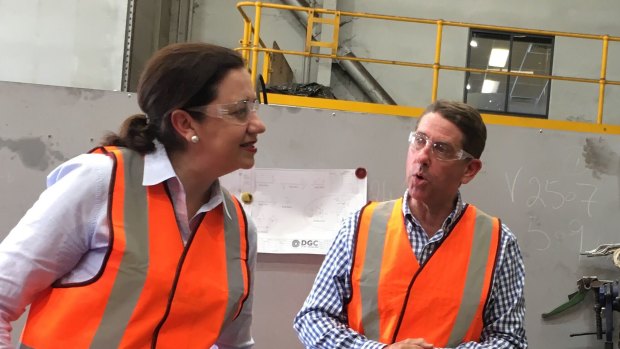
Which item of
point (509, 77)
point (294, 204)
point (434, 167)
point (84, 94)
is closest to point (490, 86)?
point (509, 77)

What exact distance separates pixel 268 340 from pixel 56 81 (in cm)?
371

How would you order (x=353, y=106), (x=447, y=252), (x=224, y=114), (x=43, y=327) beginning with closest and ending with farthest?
(x=43, y=327), (x=224, y=114), (x=447, y=252), (x=353, y=106)

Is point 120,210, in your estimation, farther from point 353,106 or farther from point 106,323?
point 353,106

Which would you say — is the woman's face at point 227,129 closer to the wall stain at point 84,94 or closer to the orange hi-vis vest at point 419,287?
the orange hi-vis vest at point 419,287

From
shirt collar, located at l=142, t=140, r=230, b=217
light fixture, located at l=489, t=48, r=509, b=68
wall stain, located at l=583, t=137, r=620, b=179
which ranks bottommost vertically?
shirt collar, located at l=142, t=140, r=230, b=217

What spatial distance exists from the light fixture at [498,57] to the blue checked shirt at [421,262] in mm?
7057

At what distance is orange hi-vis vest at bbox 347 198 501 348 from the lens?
163 centimetres

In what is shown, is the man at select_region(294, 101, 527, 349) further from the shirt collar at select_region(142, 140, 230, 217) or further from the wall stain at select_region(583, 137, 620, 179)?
the wall stain at select_region(583, 137, 620, 179)

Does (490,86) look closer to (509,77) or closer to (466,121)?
(509,77)

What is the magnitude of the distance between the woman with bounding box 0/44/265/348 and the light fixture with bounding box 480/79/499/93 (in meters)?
7.55

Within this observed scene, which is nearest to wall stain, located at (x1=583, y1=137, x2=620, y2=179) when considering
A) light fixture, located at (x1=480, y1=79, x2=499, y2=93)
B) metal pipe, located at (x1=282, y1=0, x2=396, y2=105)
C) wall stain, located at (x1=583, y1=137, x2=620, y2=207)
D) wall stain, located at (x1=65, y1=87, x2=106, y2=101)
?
wall stain, located at (x1=583, y1=137, x2=620, y2=207)

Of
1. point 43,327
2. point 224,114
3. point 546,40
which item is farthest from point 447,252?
point 546,40

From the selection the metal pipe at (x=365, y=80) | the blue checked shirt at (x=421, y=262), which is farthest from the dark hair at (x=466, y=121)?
the metal pipe at (x=365, y=80)

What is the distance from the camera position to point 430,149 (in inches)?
67.4
